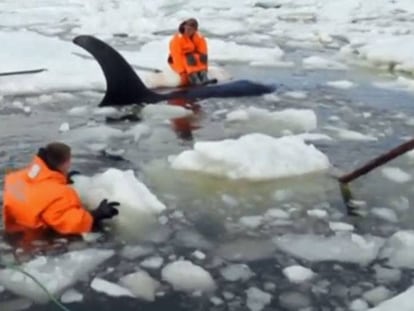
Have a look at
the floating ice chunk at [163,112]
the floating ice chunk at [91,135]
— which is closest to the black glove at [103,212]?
the floating ice chunk at [91,135]

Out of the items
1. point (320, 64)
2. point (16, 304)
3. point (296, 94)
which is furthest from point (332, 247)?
point (320, 64)

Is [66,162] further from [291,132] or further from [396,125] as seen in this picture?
[396,125]

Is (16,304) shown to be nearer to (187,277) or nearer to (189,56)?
(187,277)

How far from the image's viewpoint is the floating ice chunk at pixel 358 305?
462 centimetres

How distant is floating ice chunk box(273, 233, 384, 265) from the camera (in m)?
5.32

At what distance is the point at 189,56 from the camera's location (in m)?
11.1

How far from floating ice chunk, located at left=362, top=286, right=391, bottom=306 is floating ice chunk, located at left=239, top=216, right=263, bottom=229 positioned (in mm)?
1194

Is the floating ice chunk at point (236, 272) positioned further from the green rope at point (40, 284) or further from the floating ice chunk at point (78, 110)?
the floating ice chunk at point (78, 110)

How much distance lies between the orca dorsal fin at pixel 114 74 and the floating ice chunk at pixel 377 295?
18.0 ft

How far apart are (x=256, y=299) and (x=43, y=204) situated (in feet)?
5.27

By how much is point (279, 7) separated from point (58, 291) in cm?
1999

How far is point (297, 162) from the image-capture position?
6945mm

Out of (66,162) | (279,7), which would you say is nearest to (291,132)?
(66,162)

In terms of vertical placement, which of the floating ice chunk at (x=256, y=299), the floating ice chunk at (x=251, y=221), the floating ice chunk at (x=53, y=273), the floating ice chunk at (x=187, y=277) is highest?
the floating ice chunk at (x=53, y=273)
